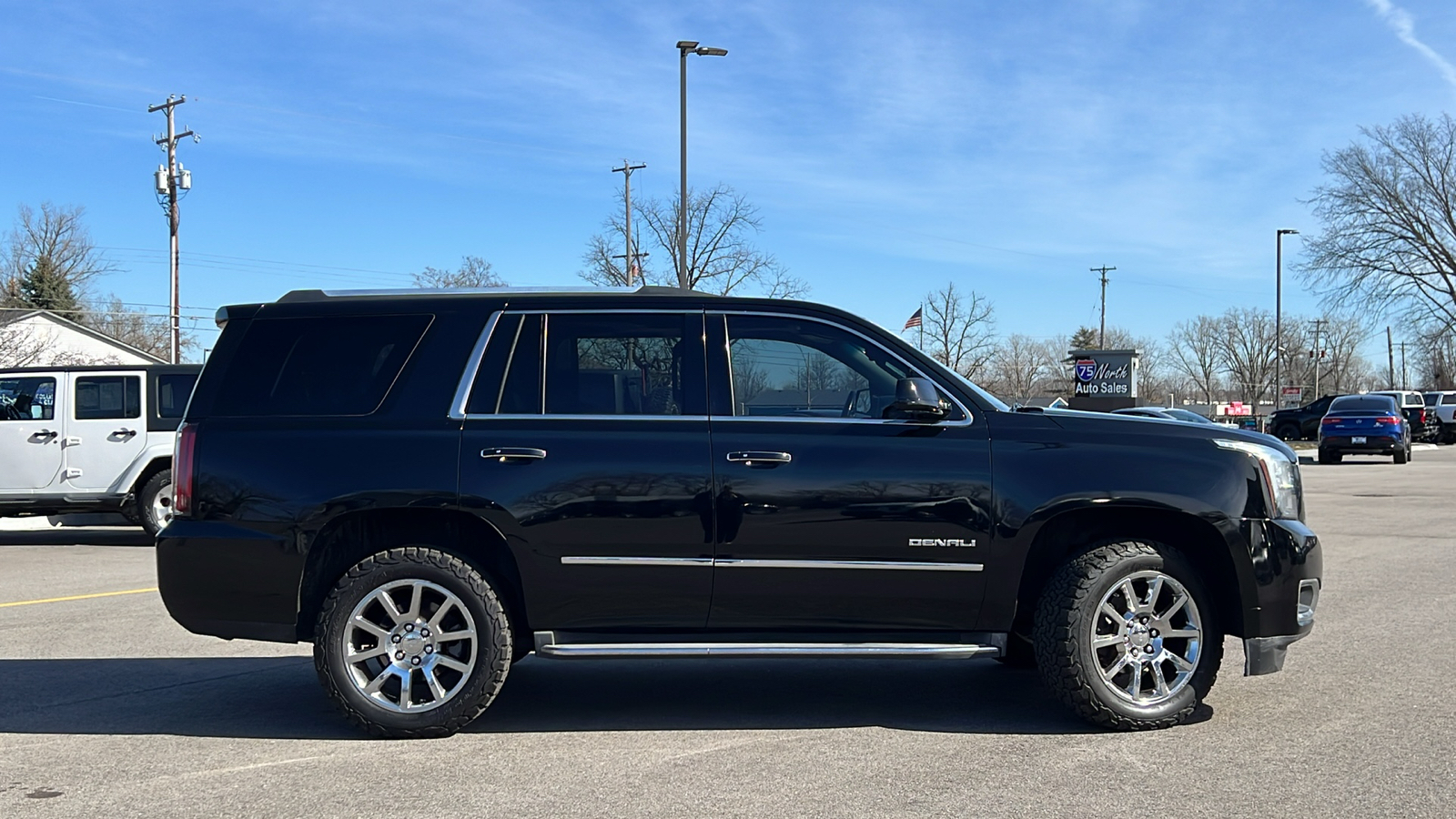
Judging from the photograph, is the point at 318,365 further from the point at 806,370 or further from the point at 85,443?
the point at 85,443

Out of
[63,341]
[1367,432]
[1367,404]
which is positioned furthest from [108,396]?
[63,341]


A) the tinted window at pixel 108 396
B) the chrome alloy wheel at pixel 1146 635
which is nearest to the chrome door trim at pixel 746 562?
the chrome alloy wheel at pixel 1146 635

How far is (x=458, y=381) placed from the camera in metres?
5.59

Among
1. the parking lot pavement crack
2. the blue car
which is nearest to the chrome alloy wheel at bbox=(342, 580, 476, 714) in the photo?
the parking lot pavement crack

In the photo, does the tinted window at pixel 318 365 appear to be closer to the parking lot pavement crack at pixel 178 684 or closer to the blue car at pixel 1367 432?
the parking lot pavement crack at pixel 178 684

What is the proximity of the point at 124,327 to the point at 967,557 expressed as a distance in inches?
2886

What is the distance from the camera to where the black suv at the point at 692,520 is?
5.38 metres

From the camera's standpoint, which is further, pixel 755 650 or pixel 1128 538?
pixel 1128 538

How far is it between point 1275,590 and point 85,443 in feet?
40.2

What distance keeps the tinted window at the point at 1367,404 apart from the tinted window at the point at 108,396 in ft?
96.2

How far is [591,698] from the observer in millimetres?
6352

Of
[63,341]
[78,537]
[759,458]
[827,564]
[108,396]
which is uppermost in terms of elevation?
[63,341]

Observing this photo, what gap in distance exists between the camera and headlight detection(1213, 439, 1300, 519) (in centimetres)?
554

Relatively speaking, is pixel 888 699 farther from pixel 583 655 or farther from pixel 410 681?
pixel 410 681
